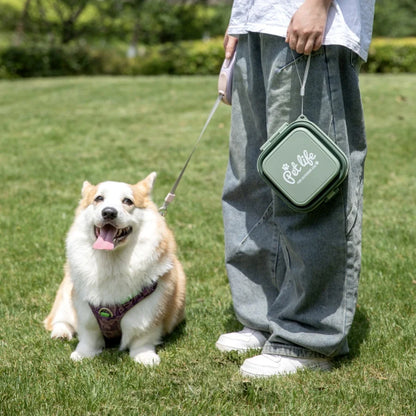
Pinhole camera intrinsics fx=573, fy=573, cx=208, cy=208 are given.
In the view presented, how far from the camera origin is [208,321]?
3160 millimetres

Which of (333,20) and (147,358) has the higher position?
(333,20)

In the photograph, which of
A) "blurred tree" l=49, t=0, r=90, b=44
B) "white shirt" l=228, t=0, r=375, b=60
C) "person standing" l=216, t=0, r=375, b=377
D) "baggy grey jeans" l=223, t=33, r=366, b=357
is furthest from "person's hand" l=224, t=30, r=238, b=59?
"blurred tree" l=49, t=0, r=90, b=44

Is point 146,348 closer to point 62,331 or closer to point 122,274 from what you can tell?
point 122,274

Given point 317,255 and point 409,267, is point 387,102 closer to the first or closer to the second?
point 409,267

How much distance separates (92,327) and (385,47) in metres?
14.0

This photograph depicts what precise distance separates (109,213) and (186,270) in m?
1.45

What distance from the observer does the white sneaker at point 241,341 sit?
276 cm

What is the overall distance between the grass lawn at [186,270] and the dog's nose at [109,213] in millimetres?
694

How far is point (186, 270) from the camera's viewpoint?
3953 millimetres

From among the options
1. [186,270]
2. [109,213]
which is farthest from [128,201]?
[186,270]

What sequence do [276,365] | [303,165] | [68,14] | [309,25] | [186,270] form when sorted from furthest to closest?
[68,14], [186,270], [276,365], [303,165], [309,25]

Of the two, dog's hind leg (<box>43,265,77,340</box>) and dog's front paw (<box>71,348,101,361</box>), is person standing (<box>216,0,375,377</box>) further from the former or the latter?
dog's hind leg (<box>43,265,77,340</box>)

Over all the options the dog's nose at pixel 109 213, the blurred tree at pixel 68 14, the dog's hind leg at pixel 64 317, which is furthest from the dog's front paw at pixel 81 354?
the blurred tree at pixel 68 14

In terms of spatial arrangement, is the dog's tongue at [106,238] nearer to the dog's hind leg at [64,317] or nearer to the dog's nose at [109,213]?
the dog's nose at [109,213]
